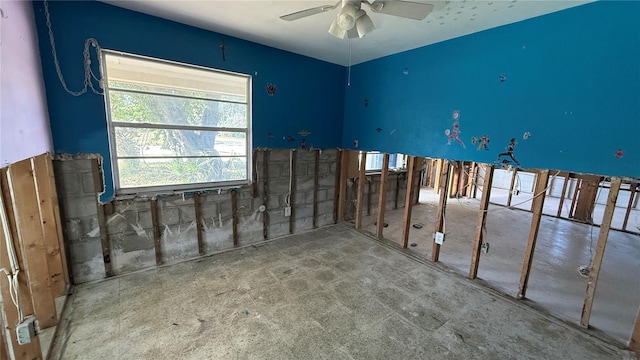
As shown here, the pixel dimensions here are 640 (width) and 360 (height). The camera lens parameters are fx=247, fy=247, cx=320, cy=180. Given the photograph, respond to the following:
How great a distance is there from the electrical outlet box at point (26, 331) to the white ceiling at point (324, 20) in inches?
103

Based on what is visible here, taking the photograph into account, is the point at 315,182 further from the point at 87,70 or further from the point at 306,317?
the point at 87,70

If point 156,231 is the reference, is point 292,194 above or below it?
above

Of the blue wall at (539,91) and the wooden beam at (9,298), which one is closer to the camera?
the wooden beam at (9,298)

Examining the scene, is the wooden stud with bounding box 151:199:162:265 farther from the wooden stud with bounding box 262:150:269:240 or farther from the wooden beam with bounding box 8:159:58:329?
the wooden stud with bounding box 262:150:269:240

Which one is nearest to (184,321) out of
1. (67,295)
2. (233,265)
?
(233,265)

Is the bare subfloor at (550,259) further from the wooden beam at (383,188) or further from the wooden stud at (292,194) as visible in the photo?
the wooden stud at (292,194)

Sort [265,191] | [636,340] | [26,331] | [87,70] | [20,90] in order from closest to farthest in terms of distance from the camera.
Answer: [26,331], [20,90], [636,340], [87,70], [265,191]

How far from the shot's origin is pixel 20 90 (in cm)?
160

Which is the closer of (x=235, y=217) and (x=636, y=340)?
(x=636, y=340)

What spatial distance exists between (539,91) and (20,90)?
406 centimetres

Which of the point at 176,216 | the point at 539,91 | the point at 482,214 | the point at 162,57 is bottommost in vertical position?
the point at 176,216

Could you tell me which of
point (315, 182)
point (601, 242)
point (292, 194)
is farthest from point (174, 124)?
point (601, 242)

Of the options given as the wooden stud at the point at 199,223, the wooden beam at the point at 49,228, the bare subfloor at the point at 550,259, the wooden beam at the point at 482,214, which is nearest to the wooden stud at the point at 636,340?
the bare subfloor at the point at 550,259

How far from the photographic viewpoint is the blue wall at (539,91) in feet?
6.32
